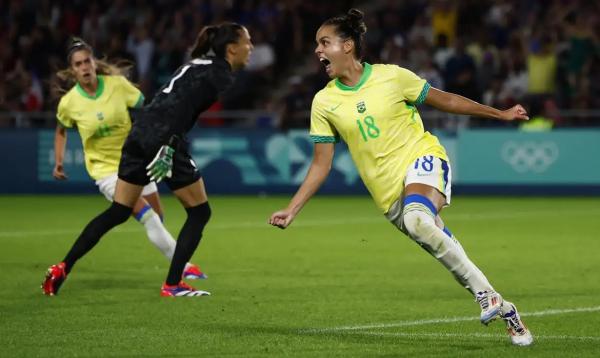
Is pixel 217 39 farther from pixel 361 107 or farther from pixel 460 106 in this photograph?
pixel 460 106

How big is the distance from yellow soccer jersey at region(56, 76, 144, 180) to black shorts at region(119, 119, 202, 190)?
1.81 m

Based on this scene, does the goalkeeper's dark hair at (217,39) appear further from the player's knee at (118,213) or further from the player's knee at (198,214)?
the player's knee at (118,213)

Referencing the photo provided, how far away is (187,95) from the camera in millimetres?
10398

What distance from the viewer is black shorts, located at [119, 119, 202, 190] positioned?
34.0 ft

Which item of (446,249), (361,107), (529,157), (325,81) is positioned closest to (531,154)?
(529,157)

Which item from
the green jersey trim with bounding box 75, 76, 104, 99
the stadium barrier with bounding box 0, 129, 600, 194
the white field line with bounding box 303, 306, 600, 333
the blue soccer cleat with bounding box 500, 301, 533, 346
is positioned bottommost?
the stadium barrier with bounding box 0, 129, 600, 194

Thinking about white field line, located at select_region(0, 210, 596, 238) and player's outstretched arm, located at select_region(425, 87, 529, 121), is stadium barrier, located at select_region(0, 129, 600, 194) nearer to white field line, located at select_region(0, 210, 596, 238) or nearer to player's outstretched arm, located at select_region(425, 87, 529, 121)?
white field line, located at select_region(0, 210, 596, 238)

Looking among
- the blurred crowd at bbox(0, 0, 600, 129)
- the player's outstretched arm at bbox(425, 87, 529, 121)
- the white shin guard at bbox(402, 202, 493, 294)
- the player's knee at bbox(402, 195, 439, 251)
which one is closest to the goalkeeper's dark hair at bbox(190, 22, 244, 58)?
the player's outstretched arm at bbox(425, 87, 529, 121)

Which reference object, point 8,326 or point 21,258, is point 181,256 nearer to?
point 8,326

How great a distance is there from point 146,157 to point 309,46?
19457mm

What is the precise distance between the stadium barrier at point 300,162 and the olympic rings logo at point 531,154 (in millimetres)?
18

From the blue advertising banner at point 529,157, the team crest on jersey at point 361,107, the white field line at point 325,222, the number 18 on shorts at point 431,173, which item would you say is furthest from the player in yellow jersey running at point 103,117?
the blue advertising banner at point 529,157

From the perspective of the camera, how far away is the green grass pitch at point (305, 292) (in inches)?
323

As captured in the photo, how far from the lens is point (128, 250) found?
14922mm
